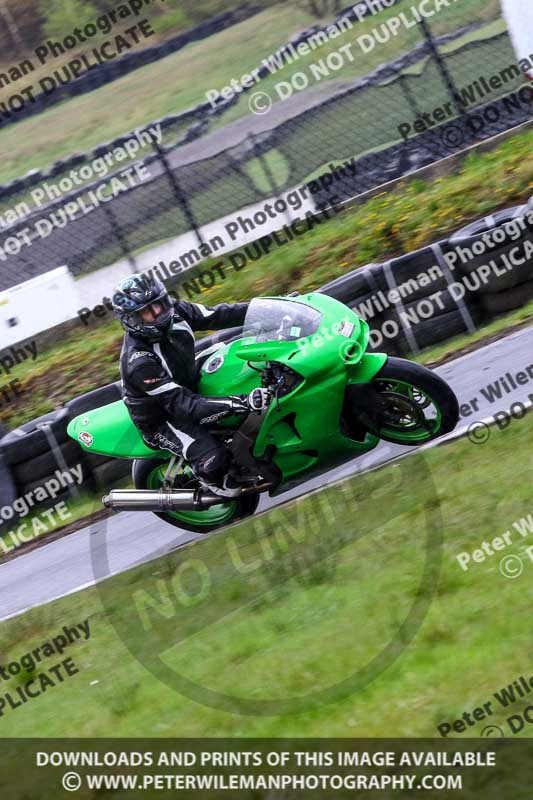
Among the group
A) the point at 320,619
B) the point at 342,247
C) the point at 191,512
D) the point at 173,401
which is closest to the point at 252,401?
the point at 173,401

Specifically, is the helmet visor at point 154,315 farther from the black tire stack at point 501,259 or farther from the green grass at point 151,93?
the green grass at point 151,93

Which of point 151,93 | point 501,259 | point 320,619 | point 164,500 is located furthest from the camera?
point 151,93

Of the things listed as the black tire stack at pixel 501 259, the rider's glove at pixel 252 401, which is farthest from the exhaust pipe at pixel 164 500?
the black tire stack at pixel 501 259

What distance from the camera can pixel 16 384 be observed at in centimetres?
1387

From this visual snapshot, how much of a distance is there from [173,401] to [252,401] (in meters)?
0.52

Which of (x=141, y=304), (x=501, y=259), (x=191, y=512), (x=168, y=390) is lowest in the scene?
(x=191, y=512)

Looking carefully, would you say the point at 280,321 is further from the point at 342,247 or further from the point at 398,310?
the point at 342,247

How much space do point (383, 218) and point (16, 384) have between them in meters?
5.07

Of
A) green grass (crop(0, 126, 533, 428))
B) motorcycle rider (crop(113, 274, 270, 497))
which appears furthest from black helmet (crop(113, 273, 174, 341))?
green grass (crop(0, 126, 533, 428))

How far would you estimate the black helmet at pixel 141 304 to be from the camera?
7.00 m

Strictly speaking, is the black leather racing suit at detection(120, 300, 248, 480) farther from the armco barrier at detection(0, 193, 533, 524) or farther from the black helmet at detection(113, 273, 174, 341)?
the armco barrier at detection(0, 193, 533, 524)

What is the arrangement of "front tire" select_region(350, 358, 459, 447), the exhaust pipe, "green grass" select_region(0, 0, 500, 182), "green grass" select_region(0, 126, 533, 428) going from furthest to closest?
"green grass" select_region(0, 0, 500, 182) < "green grass" select_region(0, 126, 533, 428) < the exhaust pipe < "front tire" select_region(350, 358, 459, 447)

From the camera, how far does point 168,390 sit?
23.6 ft

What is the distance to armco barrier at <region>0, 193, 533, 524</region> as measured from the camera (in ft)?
33.1
